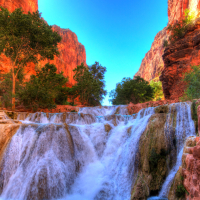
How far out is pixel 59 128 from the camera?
27.1 ft

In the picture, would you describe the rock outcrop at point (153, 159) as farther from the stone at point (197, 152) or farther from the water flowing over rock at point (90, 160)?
the stone at point (197, 152)

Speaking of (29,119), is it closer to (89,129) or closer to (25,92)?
(25,92)

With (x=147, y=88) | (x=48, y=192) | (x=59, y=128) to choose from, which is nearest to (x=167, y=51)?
(x=147, y=88)

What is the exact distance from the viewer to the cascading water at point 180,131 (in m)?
5.16

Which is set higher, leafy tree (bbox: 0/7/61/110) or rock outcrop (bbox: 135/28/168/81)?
rock outcrop (bbox: 135/28/168/81)

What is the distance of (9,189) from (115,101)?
27791 millimetres

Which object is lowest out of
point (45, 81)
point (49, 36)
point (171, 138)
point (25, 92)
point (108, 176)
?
point (108, 176)

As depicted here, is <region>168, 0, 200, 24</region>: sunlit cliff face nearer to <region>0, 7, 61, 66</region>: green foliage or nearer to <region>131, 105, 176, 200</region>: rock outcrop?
<region>0, 7, 61, 66</region>: green foliage

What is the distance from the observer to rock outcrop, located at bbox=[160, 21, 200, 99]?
18006 millimetres

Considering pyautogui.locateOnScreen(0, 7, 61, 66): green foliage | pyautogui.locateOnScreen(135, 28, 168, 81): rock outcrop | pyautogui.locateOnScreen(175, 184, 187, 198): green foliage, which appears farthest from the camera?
pyautogui.locateOnScreen(135, 28, 168, 81): rock outcrop

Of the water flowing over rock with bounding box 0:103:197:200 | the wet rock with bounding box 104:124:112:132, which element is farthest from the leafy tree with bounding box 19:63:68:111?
the wet rock with bounding box 104:124:112:132

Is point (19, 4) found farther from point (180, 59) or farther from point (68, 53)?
point (180, 59)

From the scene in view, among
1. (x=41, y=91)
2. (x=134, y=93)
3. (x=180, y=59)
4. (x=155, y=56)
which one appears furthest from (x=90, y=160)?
(x=155, y=56)

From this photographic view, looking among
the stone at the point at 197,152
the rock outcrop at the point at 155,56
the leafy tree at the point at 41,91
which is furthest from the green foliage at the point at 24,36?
the rock outcrop at the point at 155,56
